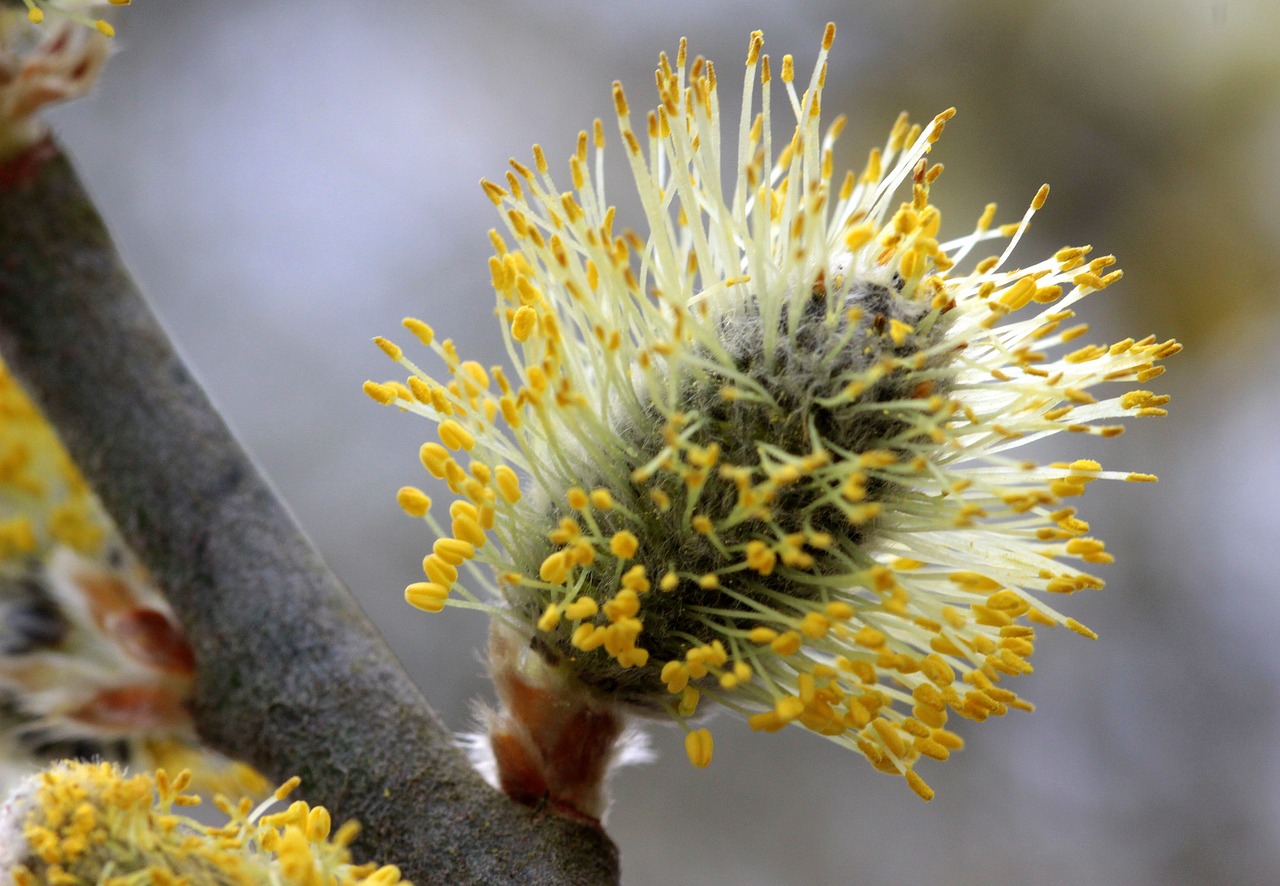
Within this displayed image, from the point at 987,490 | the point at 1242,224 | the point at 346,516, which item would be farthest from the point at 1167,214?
the point at 987,490

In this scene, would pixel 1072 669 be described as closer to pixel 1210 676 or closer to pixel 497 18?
pixel 1210 676

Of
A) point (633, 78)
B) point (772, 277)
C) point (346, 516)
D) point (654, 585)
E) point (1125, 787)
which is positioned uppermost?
point (633, 78)

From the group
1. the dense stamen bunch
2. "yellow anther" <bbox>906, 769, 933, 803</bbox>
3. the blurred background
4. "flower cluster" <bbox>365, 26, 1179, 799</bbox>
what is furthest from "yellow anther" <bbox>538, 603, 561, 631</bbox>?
the blurred background

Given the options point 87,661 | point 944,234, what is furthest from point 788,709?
point 944,234

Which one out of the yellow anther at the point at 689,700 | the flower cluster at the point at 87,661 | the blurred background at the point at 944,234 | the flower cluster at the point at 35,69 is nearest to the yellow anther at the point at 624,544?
the yellow anther at the point at 689,700

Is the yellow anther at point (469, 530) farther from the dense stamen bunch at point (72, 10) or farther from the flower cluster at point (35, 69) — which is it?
the flower cluster at point (35, 69)

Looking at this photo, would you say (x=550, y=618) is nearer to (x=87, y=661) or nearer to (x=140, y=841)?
(x=140, y=841)

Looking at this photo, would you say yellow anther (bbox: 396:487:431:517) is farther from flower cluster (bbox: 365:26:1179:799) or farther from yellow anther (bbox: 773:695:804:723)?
yellow anther (bbox: 773:695:804:723)
